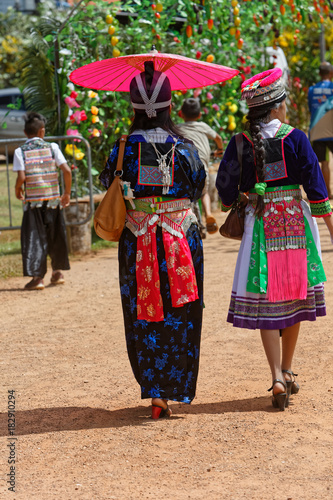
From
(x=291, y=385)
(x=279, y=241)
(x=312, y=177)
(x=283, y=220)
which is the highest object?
(x=312, y=177)

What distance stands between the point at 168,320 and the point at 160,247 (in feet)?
1.25

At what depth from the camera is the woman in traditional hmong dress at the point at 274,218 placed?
3.98 metres

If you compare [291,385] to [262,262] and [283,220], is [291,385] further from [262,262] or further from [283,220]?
[283,220]

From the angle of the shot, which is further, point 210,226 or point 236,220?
point 210,226

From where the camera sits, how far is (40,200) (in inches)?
291

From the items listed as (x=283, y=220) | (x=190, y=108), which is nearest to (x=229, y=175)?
(x=283, y=220)

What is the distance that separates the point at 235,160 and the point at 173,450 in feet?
4.96

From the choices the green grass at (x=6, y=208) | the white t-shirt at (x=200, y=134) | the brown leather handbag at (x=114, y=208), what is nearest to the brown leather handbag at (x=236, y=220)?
the brown leather handbag at (x=114, y=208)

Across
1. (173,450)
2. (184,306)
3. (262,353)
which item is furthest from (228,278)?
(173,450)

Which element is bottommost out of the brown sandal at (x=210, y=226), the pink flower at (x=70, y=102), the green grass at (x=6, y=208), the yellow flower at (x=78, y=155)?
the green grass at (x=6, y=208)

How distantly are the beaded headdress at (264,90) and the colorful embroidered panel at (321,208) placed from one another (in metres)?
0.57

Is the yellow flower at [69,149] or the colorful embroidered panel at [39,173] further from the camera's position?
the yellow flower at [69,149]

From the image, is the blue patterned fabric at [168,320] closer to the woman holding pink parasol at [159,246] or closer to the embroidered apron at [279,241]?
the woman holding pink parasol at [159,246]

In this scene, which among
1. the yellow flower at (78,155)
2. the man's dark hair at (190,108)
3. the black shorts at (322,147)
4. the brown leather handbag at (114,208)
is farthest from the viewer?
the black shorts at (322,147)
